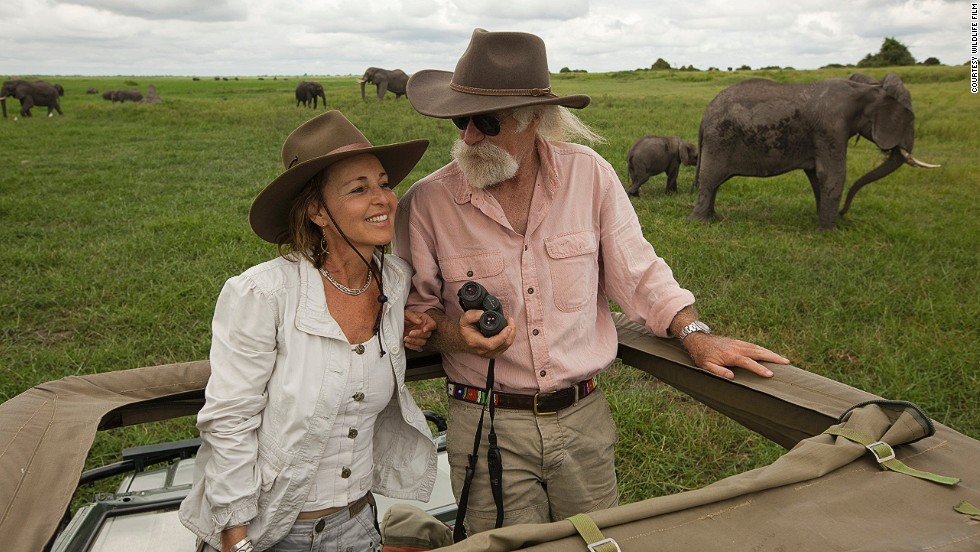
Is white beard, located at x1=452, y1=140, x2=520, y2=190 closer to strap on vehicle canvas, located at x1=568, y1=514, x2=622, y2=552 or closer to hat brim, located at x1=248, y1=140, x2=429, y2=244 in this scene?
hat brim, located at x1=248, y1=140, x2=429, y2=244

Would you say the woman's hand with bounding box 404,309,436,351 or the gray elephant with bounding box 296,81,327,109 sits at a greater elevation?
the gray elephant with bounding box 296,81,327,109

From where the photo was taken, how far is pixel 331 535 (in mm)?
2154

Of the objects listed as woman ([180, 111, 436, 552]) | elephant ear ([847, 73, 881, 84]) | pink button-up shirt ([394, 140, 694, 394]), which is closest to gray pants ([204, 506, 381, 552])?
woman ([180, 111, 436, 552])

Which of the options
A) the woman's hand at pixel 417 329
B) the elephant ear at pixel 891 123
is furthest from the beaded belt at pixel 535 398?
the elephant ear at pixel 891 123

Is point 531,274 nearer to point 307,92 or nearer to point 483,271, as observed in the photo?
point 483,271

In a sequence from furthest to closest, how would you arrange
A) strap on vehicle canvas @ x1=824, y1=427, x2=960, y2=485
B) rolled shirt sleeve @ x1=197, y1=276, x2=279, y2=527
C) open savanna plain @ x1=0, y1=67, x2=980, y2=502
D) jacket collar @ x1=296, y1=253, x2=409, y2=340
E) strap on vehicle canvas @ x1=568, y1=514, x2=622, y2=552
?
open savanna plain @ x1=0, y1=67, x2=980, y2=502 < jacket collar @ x1=296, y1=253, x2=409, y2=340 < rolled shirt sleeve @ x1=197, y1=276, x2=279, y2=527 < strap on vehicle canvas @ x1=824, y1=427, x2=960, y2=485 < strap on vehicle canvas @ x1=568, y1=514, x2=622, y2=552

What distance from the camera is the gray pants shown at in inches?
83.5

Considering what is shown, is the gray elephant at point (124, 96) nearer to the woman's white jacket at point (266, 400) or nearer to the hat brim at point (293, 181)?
the hat brim at point (293, 181)

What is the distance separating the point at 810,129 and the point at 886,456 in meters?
7.43

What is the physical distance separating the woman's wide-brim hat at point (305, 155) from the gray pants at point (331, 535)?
85 centimetres

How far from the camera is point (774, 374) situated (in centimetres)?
232

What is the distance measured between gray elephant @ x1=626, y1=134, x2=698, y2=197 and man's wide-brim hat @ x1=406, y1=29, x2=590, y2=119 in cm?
852

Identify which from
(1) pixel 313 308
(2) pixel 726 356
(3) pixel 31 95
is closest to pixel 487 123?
(1) pixel 313 308

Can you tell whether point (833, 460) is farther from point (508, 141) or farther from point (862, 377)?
point (862, 377)
